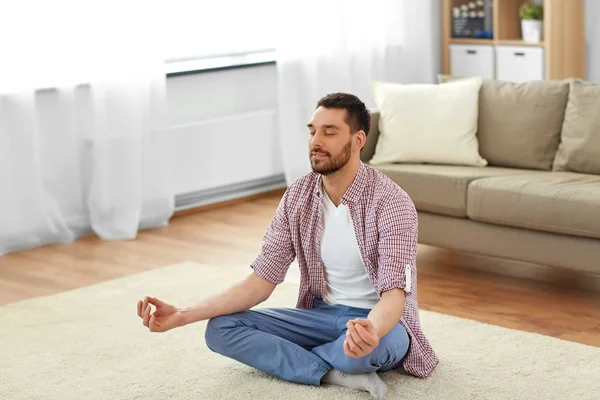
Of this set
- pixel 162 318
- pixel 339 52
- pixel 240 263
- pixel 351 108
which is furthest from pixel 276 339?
pixel 339 52

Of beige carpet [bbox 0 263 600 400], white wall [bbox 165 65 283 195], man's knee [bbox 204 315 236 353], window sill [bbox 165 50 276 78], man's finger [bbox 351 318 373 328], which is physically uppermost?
window sill [bbox 165 50 276 78]

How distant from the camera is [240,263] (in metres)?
4.76

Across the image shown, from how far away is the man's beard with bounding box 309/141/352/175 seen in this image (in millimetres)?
2994

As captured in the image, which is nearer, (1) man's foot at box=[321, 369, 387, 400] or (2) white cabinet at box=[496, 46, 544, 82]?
(1) man's foot at box=[321, 369, 387, 400]

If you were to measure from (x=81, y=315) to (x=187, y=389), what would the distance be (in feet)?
3.20

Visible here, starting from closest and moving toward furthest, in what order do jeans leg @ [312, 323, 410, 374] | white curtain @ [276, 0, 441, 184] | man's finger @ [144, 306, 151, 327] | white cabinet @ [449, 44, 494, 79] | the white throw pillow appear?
man's finger @ [144, 306, 151, 327]
jeans leg @ [312, 323, 410, 374]
the white throw pillow
white curtain @ [276, 0, 441, 184]
white cabinet @ [449, 44, 494, 79]

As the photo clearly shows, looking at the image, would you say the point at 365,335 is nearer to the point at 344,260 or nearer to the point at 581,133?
the point at 344,260

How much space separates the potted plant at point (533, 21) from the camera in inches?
254

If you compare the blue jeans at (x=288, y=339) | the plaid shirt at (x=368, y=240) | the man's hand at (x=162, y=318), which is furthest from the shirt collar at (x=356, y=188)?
the man's hand at (x=162, y=318)

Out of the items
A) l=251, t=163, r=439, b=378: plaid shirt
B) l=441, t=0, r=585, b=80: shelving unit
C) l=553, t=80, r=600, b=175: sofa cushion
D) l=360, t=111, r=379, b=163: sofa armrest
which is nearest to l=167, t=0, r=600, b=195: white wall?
l=441, t=0, r=585, b=80: shelving unit

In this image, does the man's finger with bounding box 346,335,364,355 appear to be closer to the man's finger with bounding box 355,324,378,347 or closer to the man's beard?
the man's finger with bounding box 355,324,378,347

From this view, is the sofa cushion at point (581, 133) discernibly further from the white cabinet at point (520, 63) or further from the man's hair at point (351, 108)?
the white cabinet at point (520, 63)

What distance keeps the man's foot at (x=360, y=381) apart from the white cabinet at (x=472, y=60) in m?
4.03

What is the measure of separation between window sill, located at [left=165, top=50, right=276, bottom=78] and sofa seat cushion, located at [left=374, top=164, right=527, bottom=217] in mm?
1606
